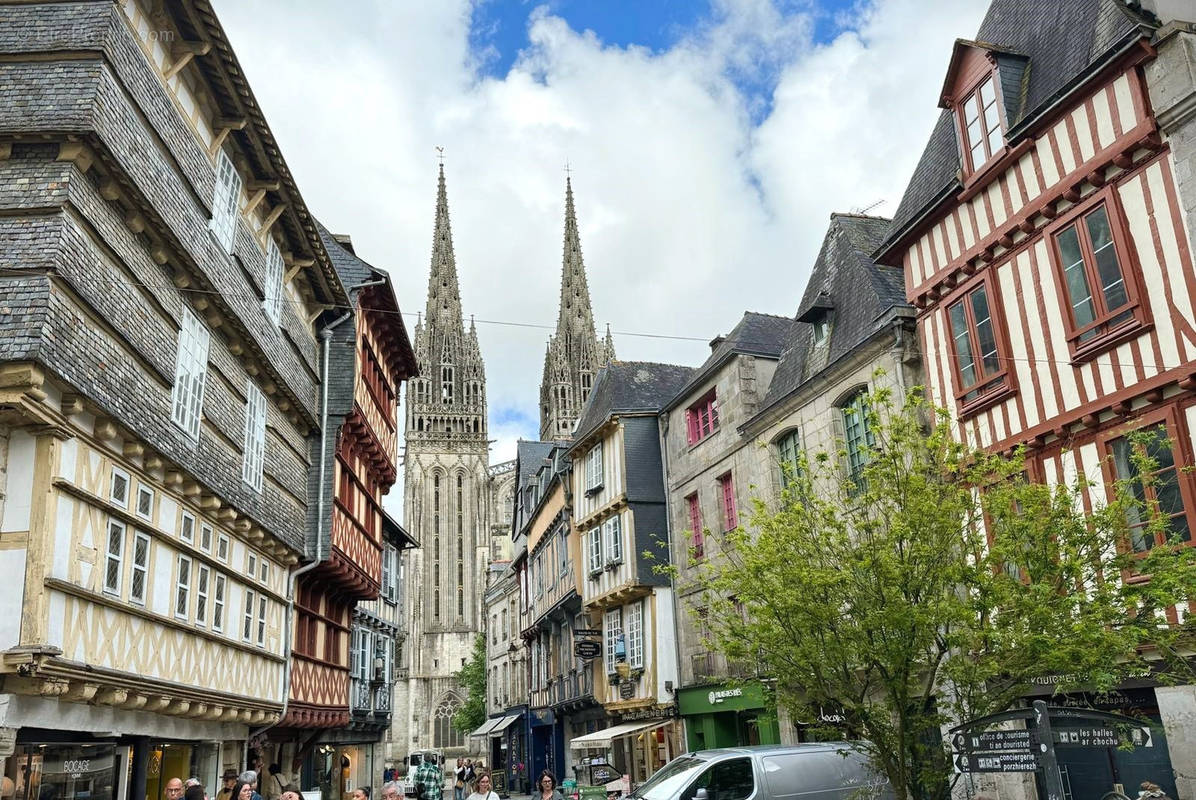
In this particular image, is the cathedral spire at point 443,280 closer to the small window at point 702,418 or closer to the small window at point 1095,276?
the small window at point 702,418

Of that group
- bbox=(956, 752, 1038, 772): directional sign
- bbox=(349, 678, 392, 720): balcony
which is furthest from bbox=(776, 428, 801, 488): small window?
bbox=(349, 678, 392, 720): balcony

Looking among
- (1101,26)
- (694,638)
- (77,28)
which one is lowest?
(694,638)

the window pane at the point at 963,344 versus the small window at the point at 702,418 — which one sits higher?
the small window at the point at 702,418

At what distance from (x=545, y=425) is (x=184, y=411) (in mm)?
85812

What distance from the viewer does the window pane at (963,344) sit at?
13923mm

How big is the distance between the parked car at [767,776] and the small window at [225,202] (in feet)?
28.5

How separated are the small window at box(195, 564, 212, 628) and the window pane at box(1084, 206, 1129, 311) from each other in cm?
1120

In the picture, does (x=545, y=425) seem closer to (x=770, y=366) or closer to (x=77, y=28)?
(x=770, y=366)

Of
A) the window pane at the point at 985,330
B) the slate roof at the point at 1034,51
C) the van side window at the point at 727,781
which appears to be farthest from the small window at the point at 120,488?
the slate roof at the point at 1034,51

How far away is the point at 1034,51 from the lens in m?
13.7

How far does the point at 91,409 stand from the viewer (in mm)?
9555

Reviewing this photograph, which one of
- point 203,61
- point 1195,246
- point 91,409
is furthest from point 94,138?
point 1195,246

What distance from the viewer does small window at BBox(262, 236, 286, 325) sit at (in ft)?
50.8

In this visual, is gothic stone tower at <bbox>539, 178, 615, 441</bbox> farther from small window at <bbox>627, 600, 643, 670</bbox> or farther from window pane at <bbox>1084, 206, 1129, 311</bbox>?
window pane at <bbox>1084, 206, 1129, 311</bbox>
